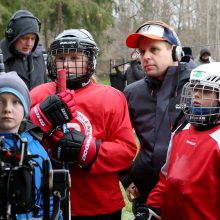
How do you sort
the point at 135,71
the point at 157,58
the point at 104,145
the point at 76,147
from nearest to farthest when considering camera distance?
1. the point at 76,147
2. the point at 104,145
3. the point at 157,58
4. the point at 135,71

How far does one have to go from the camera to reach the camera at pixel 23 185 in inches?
73.7

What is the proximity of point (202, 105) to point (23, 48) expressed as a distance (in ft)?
9.14

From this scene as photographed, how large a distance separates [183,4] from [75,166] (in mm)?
47645

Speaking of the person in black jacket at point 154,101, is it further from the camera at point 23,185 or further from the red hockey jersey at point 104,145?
the camera at point 23,185

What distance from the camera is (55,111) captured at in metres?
2.85

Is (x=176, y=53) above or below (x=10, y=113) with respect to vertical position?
above

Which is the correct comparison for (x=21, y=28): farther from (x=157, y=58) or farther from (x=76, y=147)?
(x=76, y=147)

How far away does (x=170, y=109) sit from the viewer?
3.42 meters

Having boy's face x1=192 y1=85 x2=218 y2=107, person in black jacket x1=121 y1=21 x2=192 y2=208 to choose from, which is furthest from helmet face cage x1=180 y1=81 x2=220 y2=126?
person in black jacket x1=121 y1=21 x2=192 y2=208

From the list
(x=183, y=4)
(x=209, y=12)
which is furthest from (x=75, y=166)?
(x=209, y=12)

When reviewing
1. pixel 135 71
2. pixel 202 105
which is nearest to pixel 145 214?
pixel 202 105

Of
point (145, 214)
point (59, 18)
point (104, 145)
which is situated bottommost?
point (145, 214)

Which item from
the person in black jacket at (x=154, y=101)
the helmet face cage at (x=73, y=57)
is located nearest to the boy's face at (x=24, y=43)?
the person in black jacket at (x=154, y=101)

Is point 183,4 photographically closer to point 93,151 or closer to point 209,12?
point 209,12
